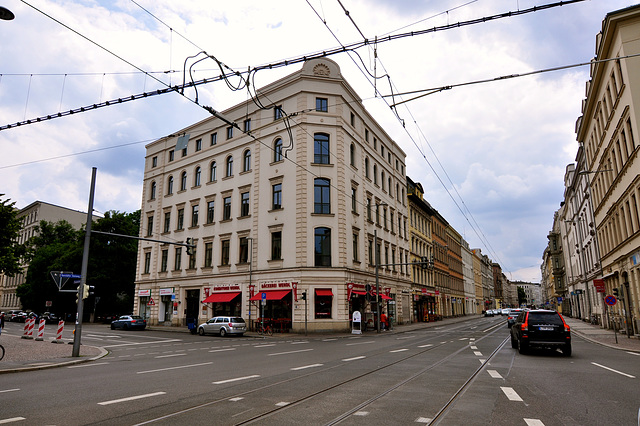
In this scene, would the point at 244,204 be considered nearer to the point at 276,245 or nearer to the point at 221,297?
the point at 276,245

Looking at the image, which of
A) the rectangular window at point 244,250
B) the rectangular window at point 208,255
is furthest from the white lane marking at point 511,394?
the rectangular window at point 208,255

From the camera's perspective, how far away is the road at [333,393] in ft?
20.5

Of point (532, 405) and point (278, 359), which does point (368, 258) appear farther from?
point (532, 405)

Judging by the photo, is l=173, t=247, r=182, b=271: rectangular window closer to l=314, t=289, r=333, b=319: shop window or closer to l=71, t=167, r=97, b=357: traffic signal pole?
l=314, t=289, r=333, b=319: shop window

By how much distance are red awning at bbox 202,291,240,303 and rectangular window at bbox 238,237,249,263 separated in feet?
8.93

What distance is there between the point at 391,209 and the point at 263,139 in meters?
16.1

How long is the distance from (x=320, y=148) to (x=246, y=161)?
755 centimetres

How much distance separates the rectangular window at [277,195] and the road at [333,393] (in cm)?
2197

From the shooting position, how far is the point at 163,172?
45.8 metres

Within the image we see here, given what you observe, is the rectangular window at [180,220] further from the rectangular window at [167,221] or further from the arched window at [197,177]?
the arched window at [197,177]

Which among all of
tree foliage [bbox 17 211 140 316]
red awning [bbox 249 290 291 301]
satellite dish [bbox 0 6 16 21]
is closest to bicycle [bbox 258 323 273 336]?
red awning [bbox 249 290 291 301]

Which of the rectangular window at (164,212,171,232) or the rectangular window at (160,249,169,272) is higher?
the rectangular window at (164,212,171,232)

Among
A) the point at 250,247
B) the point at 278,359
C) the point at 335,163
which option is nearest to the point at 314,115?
the point at 335,163

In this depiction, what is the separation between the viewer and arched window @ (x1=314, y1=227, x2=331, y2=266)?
32.5 meters
